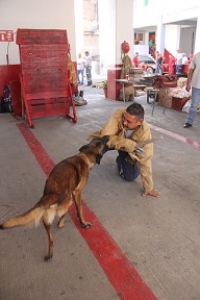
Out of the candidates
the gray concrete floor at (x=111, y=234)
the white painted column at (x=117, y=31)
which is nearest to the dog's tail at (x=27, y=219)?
the gray concrete floor at (x=111, y=234)

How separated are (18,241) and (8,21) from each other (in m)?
6.14

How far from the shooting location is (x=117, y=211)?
2342 mm

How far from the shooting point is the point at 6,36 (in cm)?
632

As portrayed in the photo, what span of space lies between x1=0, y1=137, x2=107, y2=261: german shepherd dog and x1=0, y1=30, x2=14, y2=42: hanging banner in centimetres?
560

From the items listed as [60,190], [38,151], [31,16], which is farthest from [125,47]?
[60,190]

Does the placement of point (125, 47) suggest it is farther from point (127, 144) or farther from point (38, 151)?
point (127, 144)

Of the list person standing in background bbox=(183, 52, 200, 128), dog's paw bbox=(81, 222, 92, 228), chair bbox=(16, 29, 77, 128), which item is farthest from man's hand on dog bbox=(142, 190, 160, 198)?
chair bbox=(16, 29, 77, 128)

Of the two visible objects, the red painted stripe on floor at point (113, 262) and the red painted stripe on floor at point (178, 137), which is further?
the red painted stripe on floor at point (178, 137)

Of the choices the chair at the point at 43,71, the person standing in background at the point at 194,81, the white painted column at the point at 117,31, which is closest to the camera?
the person standing in background at the point at 194,81

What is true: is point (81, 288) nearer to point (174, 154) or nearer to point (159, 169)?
point (159, 169)

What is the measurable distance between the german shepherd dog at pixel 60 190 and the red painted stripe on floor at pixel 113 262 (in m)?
0.19

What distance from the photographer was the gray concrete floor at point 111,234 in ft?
5.23

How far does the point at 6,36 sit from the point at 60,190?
6035mm

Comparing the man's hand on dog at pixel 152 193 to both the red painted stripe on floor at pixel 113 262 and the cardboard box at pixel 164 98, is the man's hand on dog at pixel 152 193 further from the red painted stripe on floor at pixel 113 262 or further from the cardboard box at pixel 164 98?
the cardboard box at pixel 164 98
